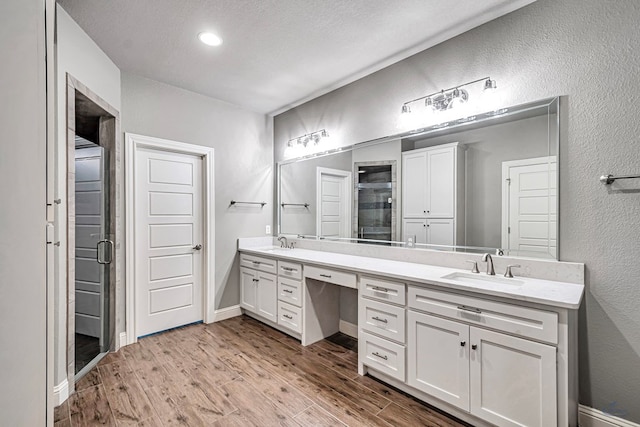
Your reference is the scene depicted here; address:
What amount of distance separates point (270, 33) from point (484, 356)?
2691 mm

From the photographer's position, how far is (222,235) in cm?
373

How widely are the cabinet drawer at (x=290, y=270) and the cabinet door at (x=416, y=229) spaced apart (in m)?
1.06

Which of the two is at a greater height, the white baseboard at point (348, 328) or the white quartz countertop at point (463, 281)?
the white quartz countertop at point (463, 281)

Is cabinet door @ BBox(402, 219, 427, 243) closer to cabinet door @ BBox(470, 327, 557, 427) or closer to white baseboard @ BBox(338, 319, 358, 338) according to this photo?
cabinet door @ BBox(470, 327, 557, 427)

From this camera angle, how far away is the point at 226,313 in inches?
147

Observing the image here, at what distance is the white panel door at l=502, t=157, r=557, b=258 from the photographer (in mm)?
1966

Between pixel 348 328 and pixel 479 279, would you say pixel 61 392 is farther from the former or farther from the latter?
pixel 479 279

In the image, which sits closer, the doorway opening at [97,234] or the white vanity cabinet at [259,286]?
the doorway opening at [97,234]

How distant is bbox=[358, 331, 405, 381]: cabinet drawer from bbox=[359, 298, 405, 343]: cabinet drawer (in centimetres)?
6

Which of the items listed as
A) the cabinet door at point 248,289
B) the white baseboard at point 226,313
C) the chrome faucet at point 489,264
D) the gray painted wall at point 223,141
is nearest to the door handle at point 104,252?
the gray painted wall at point 223,141

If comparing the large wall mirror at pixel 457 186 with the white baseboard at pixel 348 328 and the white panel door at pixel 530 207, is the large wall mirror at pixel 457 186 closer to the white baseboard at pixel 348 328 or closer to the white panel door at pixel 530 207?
the white panel door at pixel 530 207

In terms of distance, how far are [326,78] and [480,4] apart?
151cm

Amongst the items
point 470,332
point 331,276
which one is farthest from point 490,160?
point 331,276

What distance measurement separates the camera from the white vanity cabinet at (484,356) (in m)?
1.55
